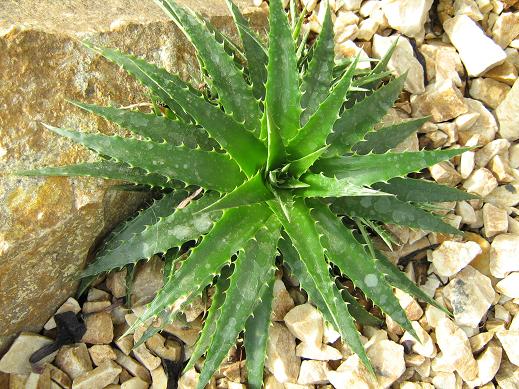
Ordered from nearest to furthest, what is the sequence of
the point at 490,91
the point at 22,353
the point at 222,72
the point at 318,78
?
the point at 222,72, the point at 318,78, the point at 22,353, the point at 490,91

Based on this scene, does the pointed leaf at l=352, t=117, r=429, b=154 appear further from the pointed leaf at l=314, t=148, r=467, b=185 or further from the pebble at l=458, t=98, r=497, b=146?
the pebble at l=458, t=98, r=497, b=146

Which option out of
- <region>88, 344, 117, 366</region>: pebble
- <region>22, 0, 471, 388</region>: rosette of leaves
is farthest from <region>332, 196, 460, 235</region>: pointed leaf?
<region>88, 344, 117, 366</region>: pebble

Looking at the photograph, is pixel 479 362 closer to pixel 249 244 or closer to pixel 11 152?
pixel 249 244

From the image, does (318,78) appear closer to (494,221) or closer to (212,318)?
(212,318)

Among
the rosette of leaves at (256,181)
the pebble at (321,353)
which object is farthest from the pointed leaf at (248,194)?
the pebble at (321,353)

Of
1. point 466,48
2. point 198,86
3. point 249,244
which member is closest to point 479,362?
point 249,244

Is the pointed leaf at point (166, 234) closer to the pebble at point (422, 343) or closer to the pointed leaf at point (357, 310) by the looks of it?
the pointed leaf at point (357, 310)

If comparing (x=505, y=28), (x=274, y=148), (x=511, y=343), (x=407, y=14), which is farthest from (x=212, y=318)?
(x=505, y=28)
